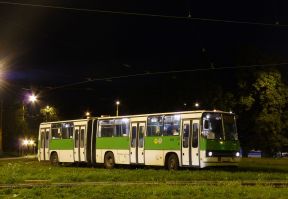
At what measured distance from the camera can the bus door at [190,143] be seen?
28.2 metres

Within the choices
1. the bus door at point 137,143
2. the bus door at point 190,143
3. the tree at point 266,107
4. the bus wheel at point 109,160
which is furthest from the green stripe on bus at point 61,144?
the tree at point 266,107

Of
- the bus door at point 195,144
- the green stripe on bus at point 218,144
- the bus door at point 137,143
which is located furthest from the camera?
the bus door at point 137,143

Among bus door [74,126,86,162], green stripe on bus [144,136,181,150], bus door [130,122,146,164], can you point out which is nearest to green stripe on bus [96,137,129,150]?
bus door [130,122,146,164]

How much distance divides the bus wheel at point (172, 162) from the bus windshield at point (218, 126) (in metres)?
2.39

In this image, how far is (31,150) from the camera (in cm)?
9425

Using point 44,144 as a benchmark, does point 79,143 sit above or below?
below

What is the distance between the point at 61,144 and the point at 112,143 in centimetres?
622

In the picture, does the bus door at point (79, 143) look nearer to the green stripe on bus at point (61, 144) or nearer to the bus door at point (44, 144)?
the green stripe on bus at point (61, 144)

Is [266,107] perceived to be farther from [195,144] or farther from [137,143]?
[195,144]

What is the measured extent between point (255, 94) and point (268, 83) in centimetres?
182

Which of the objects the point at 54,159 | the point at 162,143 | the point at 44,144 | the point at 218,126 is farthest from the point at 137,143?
the point at 44,144

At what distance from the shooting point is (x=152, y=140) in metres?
31.1

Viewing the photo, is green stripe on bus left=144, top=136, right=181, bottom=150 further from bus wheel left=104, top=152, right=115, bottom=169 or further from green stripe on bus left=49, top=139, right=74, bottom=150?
green stripe on bus left=49, top=139, right=74, bottom=150

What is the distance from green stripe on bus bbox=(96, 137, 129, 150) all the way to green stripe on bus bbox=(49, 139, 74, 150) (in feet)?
10.5
